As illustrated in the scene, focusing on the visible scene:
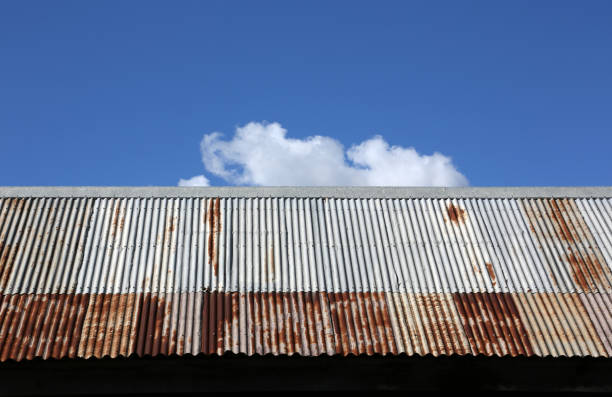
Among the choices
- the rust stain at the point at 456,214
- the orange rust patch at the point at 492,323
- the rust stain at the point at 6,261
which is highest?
the rust stain at the point at 456,214

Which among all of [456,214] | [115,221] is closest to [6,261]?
[115,221]

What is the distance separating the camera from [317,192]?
460 inches

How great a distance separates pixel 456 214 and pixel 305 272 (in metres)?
3.74

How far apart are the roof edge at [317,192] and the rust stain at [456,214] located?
0.44m

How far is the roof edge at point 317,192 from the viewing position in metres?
11.2

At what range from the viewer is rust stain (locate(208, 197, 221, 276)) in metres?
9.71

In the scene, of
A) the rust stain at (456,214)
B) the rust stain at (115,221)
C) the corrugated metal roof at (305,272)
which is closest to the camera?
the corrugated metal roof at (305,272)

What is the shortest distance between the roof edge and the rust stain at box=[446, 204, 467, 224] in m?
0.44

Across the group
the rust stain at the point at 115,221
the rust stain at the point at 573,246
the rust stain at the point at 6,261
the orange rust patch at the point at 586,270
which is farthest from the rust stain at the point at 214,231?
the orange rust patch at the point at 586,270

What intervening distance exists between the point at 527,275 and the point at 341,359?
155 inches

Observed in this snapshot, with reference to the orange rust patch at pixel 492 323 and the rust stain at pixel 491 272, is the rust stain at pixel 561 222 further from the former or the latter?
the orange rust patch at pixel 492 323

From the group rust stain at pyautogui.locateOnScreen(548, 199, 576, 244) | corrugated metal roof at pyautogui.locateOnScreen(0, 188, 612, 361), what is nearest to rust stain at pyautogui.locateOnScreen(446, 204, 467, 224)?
corrugated metal roof at pyautogui.locateOnScreen(0, 188, 612, 361)

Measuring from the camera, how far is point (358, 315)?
28.6 ft

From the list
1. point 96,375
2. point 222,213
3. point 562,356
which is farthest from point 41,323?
point 562,356
